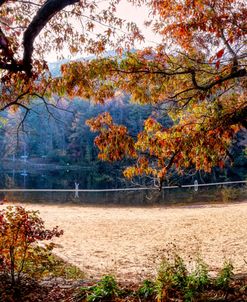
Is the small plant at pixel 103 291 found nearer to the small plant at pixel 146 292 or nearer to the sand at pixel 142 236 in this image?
the small plant at pixel 146 292

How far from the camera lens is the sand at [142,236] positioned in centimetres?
938

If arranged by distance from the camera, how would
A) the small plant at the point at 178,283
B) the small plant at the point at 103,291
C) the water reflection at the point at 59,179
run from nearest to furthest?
1. the small plant at the point at 178,283
2. the small plant at the point at 103,291
3. the water reflection at the point at 59,179

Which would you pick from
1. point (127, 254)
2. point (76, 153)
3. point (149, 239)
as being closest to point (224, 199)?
point (149, 239)

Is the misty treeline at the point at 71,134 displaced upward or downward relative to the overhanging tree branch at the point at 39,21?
upward

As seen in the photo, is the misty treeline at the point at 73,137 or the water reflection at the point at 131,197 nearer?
the water reflection at the point at 131,197

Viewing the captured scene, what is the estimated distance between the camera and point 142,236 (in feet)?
42.5

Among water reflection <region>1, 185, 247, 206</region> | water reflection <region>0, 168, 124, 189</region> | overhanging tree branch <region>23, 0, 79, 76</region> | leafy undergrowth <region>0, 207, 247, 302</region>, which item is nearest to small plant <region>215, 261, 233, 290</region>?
leafy undergrowth <region>0, 207, 247, 302</region>

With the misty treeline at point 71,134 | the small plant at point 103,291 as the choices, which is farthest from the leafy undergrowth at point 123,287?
the misty treeline at point 71,134

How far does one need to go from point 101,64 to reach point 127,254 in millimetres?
6400

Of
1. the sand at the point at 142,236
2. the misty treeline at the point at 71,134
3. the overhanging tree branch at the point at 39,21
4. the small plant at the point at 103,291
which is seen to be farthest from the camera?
the misty treeline at the point at 71,134

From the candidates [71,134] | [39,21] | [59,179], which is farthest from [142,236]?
[71,134]

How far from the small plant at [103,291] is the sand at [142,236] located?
2223 millimetres

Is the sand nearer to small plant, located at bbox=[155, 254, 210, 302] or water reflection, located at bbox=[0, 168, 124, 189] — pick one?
small plant, located at bbox=[155, 254, 210, 302]

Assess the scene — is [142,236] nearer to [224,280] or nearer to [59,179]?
[224,280]
